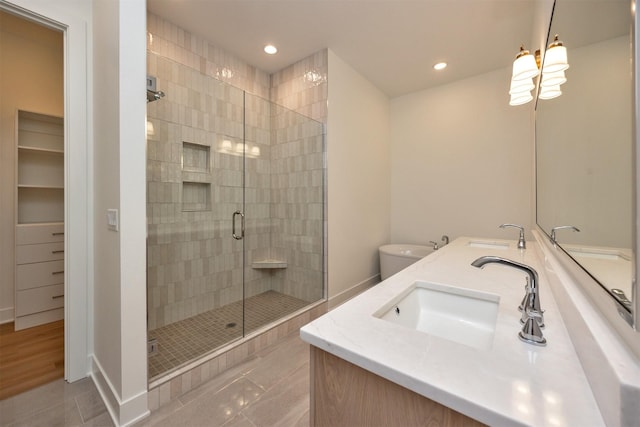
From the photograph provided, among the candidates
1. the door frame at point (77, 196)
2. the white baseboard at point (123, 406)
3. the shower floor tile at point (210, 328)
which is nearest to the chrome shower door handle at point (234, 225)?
the shower floor tile at point (210, 328)

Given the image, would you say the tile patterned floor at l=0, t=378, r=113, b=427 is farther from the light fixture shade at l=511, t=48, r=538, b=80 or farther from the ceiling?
the light fixture shade at l=511, t=48, r=538, b=80

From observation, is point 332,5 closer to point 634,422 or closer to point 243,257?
point 243,257

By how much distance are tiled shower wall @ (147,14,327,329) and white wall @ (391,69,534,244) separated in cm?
164

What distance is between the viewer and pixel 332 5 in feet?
6.82

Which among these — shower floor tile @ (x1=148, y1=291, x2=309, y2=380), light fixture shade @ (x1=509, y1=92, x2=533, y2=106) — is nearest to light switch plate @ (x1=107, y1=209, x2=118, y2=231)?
shower floor tile @ (x1=148, y1=291, x2=309, y2=380)

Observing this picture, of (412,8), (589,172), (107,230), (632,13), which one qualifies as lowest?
(107,230)

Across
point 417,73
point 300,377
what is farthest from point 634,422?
point 417,73

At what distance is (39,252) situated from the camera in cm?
237

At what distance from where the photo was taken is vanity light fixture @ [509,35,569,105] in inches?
39.1

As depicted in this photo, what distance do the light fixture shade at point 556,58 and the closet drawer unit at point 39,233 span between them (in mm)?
3871

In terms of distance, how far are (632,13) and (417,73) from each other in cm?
318

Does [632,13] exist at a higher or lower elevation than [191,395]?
higher

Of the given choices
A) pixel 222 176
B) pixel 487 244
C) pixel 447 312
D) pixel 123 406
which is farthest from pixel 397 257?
pixel 123 406

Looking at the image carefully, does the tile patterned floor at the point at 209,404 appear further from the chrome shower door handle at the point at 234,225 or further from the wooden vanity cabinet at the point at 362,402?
the chrome shower door handle at the point at 234,225
